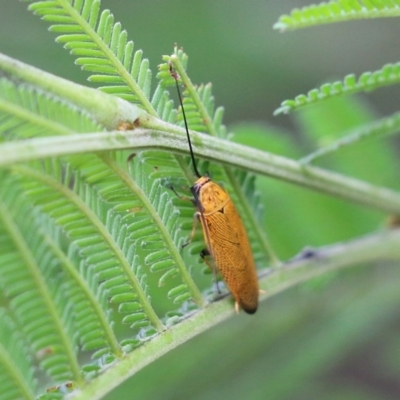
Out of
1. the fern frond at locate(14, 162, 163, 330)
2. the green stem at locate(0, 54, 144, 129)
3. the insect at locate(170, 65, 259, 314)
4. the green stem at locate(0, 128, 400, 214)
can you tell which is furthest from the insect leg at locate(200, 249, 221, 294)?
the green stem at locate(0, 54, 144, 129)

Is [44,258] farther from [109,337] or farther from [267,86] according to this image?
[267,86]

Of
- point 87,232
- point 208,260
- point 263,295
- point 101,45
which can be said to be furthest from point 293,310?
point 101,45

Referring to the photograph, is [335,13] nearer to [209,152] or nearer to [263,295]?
[209,152]

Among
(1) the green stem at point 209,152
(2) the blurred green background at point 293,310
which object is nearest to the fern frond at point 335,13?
(1) the green stem at point 209,152

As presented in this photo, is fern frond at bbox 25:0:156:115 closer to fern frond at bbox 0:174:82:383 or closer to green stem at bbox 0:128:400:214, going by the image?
green stem at bbox 0:128:400:214

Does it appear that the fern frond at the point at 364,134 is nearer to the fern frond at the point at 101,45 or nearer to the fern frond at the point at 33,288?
the fern frond at the point at 101,45
